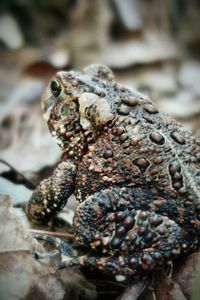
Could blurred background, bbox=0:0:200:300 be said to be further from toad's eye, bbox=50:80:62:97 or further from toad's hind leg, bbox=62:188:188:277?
toad's hind leg, bbox=62:188:188:277

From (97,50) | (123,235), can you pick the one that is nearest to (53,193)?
(123,235)

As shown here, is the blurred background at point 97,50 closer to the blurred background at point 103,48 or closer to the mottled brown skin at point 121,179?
the blurred background at point 103,48

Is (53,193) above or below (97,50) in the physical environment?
below

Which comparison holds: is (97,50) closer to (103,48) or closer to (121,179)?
(103,48)

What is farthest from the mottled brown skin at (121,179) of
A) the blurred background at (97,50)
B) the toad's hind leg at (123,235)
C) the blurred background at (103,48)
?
the blurred background at (103,48)

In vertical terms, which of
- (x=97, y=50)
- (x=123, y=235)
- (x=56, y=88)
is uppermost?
(x=97, y=50)

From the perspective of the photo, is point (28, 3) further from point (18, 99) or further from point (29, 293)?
point (29, 293)
